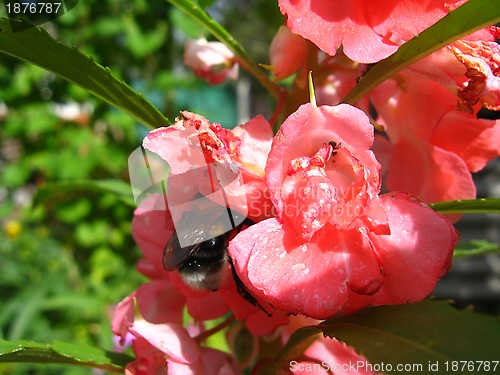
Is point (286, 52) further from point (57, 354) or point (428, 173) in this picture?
point (57, 354)

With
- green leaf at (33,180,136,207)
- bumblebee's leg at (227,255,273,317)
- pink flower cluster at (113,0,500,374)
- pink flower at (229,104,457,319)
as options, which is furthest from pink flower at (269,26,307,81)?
green leaf at (33,180,136,207)

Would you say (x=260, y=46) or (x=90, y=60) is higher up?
(x=90, y=60)

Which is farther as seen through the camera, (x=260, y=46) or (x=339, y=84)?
(x=260, y=46)

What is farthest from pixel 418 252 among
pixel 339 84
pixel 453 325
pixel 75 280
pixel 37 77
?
pixel 75 280

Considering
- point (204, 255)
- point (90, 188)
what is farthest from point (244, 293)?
point (90, 188)

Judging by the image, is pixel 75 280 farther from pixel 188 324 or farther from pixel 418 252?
→ pixel 418 252

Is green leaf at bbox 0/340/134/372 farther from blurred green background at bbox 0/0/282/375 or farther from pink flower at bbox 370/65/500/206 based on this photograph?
blurred green background at bbox 0/0/282/375
